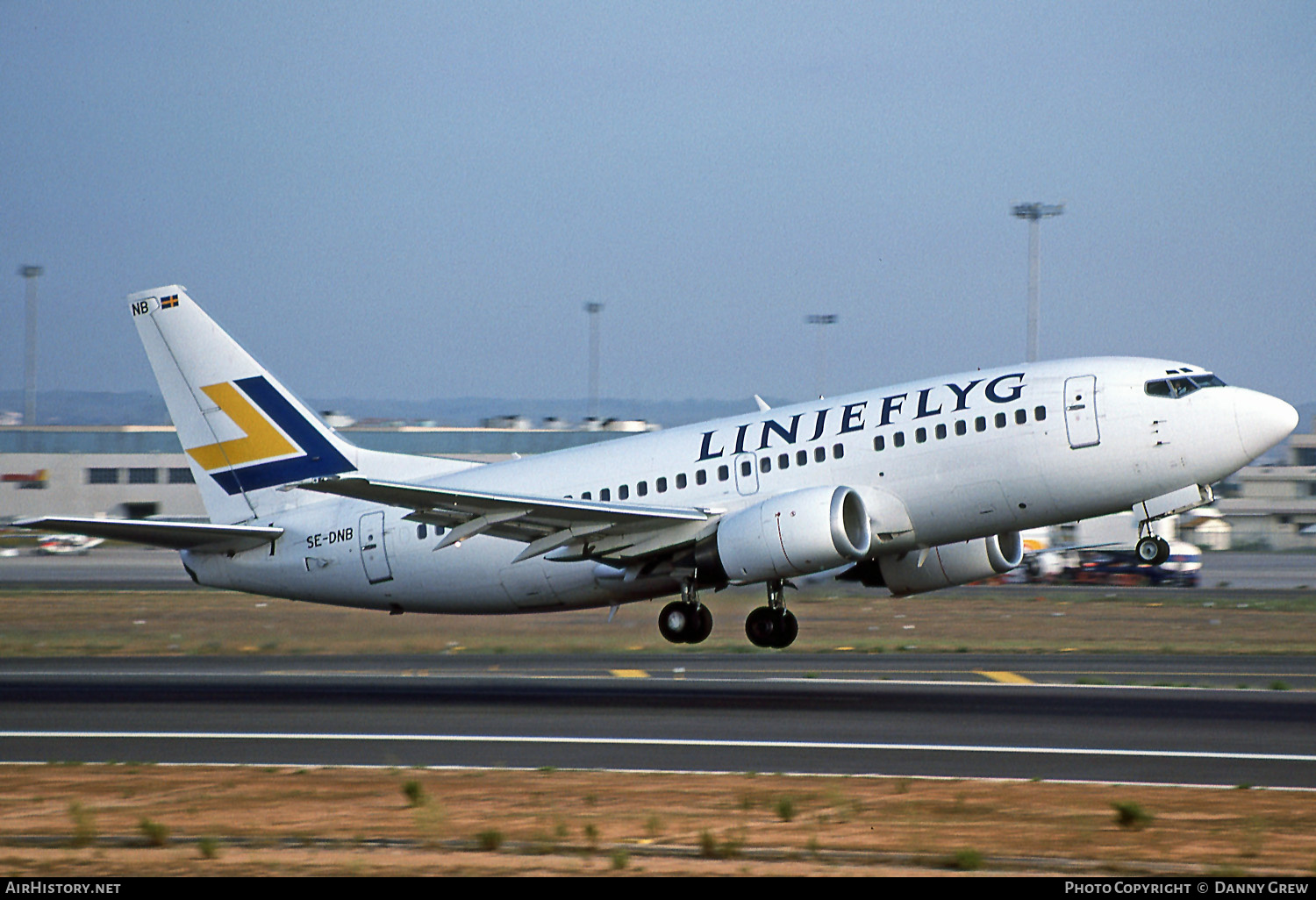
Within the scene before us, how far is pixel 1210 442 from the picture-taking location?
85.3ft

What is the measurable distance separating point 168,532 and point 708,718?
1258cm

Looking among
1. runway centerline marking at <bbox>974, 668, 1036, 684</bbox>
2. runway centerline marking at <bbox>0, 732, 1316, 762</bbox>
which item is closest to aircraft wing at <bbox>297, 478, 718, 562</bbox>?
runway centerline marking at <bbox>0, 732, 1316, 762</bbox>

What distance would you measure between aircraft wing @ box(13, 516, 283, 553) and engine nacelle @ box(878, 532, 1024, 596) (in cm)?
1380

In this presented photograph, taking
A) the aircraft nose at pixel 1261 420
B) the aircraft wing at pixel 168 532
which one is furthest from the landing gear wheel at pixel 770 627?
the aircraft wing at pixel 168 532

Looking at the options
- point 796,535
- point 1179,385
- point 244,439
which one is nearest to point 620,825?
point 796,535

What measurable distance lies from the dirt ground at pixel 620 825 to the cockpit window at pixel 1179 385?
1000cm

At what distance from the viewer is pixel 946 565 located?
30594mm

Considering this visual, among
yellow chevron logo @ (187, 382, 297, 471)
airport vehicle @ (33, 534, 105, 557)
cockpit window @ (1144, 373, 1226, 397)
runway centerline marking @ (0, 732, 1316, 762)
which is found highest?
cockpit window @ (1144, 373, 1226, 397)

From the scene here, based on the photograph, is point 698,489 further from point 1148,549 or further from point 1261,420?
point 1261,420

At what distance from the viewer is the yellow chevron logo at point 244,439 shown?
33.8m

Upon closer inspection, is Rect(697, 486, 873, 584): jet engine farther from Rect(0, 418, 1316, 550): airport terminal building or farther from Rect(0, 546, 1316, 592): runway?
Rect(0, 418, 1316, 550): airport terminal building

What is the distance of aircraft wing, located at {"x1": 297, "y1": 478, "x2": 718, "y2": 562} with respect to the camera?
88.0ft

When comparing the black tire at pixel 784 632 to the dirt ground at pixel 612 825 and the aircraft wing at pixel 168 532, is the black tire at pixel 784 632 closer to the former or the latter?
the dirt ground at pixel 612 825
